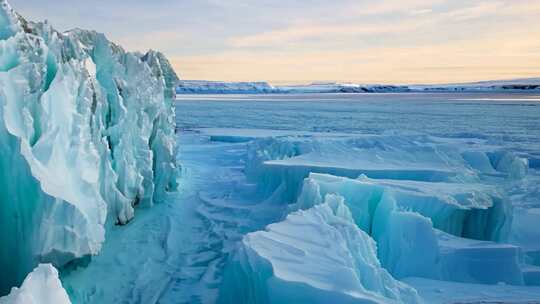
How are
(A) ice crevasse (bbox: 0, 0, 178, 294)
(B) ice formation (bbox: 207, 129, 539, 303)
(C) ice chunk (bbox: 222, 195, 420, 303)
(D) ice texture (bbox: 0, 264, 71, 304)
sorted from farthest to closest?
(A) ice crevasse (bbox: 0, 0, 178, 294), (B) ice formation (bbox: 207, 129, 539, 303), (C) ice chunk (bbox: 222, 195, 420, 303), (D) ice texture (bbox: 0, 264, 71, 304)

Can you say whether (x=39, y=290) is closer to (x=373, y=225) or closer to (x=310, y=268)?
(x=310, y=268)

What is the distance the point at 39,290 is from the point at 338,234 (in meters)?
2.67

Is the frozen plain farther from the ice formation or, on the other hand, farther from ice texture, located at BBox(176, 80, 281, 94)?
ice texture, located at BBox(176, 80, 281, 94)

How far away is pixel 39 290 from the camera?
2.38 m

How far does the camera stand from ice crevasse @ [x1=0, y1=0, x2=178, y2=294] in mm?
5035

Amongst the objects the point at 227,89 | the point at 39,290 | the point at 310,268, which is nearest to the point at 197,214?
the point at 310,268

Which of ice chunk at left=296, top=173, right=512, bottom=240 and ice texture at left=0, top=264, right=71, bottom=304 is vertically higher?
ice texture at left=0, top=264, right=71, bottom=304

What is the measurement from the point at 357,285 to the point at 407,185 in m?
3.97

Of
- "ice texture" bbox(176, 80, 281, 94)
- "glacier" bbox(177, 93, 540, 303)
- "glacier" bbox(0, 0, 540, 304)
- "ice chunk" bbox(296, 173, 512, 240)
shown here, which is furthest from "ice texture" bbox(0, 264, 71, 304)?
"ice texture" bbox(176, 80, 281, 94)

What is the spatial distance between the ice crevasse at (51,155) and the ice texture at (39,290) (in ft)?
9.07

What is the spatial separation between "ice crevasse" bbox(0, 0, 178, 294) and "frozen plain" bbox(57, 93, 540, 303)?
1.82ft

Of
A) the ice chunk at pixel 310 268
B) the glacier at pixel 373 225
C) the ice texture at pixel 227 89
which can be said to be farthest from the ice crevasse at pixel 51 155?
the ice texture at pixel 227 89

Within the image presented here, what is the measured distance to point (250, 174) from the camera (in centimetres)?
1144

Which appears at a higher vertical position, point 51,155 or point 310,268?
point 51,155
